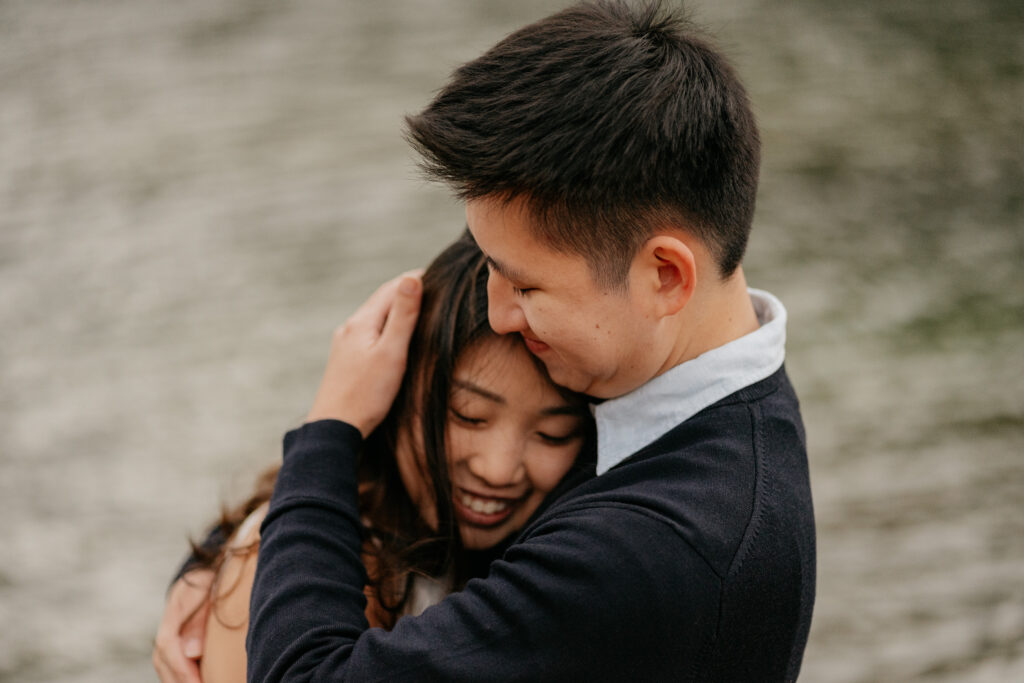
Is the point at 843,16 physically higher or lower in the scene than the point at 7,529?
higher

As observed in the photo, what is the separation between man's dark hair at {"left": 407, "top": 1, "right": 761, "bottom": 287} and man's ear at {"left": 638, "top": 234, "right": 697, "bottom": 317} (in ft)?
0.07

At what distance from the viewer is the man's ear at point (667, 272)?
1246 millimetres

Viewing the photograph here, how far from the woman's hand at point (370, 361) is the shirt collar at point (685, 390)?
1.26 ft

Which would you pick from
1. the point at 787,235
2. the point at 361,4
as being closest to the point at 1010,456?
the point at 787,235

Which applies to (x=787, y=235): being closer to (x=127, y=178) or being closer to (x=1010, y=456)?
(x=1010, y=456)

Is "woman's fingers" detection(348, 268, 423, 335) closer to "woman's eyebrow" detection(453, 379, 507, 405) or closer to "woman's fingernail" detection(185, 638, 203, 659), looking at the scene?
"woman's eyebrow" detection(453, 379, 507, 405)

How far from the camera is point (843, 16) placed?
19.0 feet

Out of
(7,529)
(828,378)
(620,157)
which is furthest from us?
(828,378)

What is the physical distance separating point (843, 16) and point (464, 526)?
16.9 feet

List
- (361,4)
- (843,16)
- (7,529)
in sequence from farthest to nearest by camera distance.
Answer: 1. (361,4)
2. (843,16)
3. (7,529)

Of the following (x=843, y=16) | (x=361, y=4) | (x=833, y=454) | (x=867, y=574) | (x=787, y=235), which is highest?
(x=361, y=4)

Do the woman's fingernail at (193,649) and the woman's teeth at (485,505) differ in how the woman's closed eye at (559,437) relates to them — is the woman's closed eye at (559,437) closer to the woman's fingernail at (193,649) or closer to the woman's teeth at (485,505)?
the woman's teeth at (485,505)

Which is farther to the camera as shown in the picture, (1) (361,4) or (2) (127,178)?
(1) (361,4)

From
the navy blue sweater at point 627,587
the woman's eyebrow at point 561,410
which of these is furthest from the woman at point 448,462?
the navy blue sweater at point 627,587
